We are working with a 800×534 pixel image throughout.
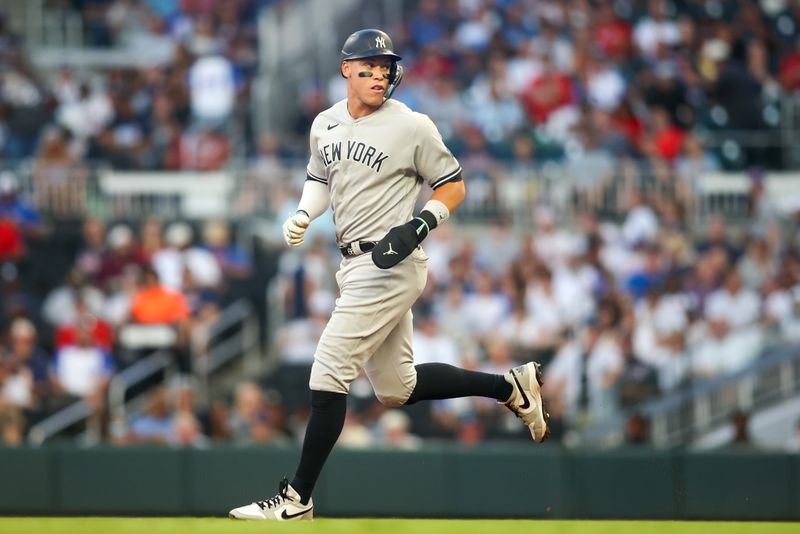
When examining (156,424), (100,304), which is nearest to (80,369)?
(100,304)

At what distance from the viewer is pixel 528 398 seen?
7297 millimetres

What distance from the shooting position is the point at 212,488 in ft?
36.6

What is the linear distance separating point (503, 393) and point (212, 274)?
6773mm

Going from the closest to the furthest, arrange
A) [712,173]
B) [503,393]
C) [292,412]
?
[503,393] < [292,412] < [712,173]

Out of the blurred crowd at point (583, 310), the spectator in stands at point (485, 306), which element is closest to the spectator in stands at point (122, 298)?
the blurred crowd at point (583, 310)

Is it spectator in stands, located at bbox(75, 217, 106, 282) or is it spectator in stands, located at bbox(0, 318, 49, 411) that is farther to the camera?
spectator in stands, located at bbox(75, 217, 106, 282)

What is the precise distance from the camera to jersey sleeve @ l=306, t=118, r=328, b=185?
6.93 meters

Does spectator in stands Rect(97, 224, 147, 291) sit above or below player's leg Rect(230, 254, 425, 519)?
above

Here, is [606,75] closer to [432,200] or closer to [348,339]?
[432,200]

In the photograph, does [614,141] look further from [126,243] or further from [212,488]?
[212,488]

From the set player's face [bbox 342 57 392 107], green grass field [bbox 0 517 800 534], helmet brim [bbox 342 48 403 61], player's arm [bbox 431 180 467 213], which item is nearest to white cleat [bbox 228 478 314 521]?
green grass field [bbox 0 517 800 534]

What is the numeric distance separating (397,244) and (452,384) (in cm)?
90

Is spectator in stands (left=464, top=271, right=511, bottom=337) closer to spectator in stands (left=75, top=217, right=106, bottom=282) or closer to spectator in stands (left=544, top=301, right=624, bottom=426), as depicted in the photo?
spectator in stands (left=544, top=301, right=624, bottom=426)

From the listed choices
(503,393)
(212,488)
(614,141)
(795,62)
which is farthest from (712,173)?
(503,393)
